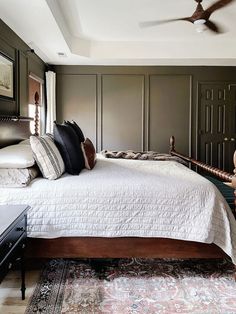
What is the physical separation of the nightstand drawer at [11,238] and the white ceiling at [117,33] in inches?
79.4

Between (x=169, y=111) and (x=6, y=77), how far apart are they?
319cm

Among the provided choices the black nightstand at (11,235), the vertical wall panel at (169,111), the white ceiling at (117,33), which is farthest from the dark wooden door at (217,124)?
the black nightstand at (11,235)

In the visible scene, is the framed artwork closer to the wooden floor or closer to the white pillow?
the white pillow

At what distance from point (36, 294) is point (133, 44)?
13.1 ft

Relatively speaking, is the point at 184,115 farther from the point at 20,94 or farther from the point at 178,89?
the point at 20,94

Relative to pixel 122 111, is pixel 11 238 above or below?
below

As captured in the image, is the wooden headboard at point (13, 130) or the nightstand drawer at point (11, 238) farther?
the wooden headboard at point (13, 130)

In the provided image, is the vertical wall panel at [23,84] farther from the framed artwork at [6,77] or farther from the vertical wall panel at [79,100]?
the vertical wall panel at [79,100]

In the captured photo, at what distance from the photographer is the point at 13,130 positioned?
3369 millimetres

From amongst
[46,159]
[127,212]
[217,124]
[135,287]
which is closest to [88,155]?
[46,159]

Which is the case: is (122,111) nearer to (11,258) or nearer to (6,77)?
(6,77)

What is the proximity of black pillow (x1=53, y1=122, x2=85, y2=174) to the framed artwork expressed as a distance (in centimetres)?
97

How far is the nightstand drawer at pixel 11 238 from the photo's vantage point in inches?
59.0

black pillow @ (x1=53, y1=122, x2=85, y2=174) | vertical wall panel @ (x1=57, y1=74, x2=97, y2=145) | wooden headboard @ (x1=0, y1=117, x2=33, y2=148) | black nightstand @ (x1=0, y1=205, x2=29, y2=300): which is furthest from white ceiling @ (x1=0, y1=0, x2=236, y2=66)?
black nightstand @ (x1=0, y1=205, x2=29, y2=300)
